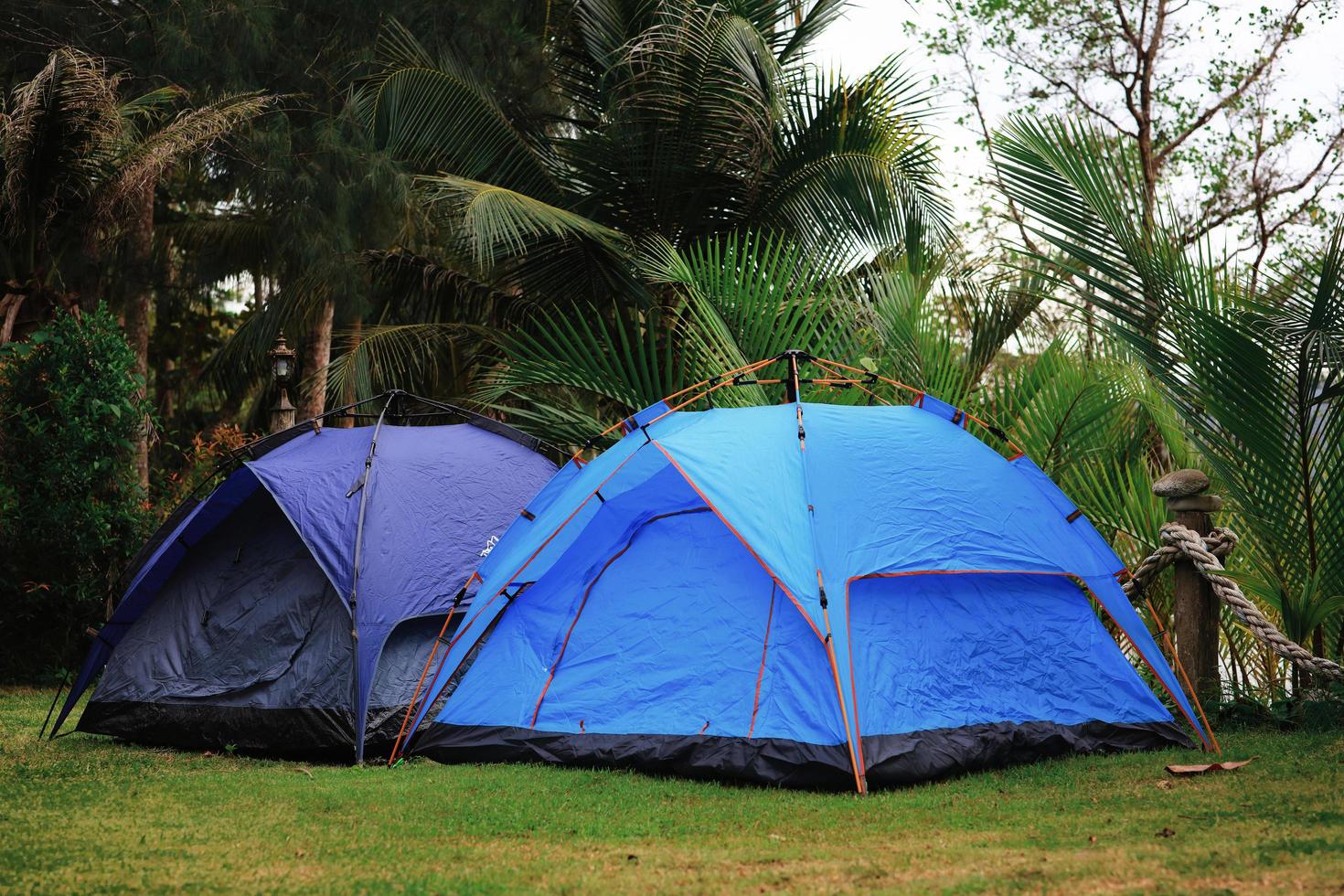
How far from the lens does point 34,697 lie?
857 centimetres

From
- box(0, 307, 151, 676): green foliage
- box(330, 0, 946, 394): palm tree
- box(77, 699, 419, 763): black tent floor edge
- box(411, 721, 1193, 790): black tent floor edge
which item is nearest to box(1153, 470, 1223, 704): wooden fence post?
box(411, 721, 1193, 790): black tent floor edge

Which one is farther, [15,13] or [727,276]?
[15,13]

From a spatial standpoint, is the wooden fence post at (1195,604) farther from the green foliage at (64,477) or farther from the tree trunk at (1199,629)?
the green foliage at (64,477)

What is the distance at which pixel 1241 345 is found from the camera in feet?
18.1

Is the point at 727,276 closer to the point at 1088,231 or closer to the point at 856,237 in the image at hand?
the point at 1088,231

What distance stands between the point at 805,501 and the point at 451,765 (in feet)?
6.84

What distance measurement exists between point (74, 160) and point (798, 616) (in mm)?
7489

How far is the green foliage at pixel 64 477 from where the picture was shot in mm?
9234

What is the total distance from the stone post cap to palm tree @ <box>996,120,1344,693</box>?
0.39ft

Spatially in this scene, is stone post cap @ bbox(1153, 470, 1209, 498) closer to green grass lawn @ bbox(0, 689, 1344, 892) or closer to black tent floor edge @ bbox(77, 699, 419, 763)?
green grass lawn @ bbox(0, 689, 1344, 892)

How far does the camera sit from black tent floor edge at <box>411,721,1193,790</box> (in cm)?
472

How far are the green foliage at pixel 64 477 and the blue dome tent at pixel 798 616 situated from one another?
468cm

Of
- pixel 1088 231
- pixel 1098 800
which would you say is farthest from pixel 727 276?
pixel 1098 800

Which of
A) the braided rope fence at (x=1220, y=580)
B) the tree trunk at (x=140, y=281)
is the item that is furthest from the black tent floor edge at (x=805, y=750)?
the tree trunk at (x=140, y=281)
